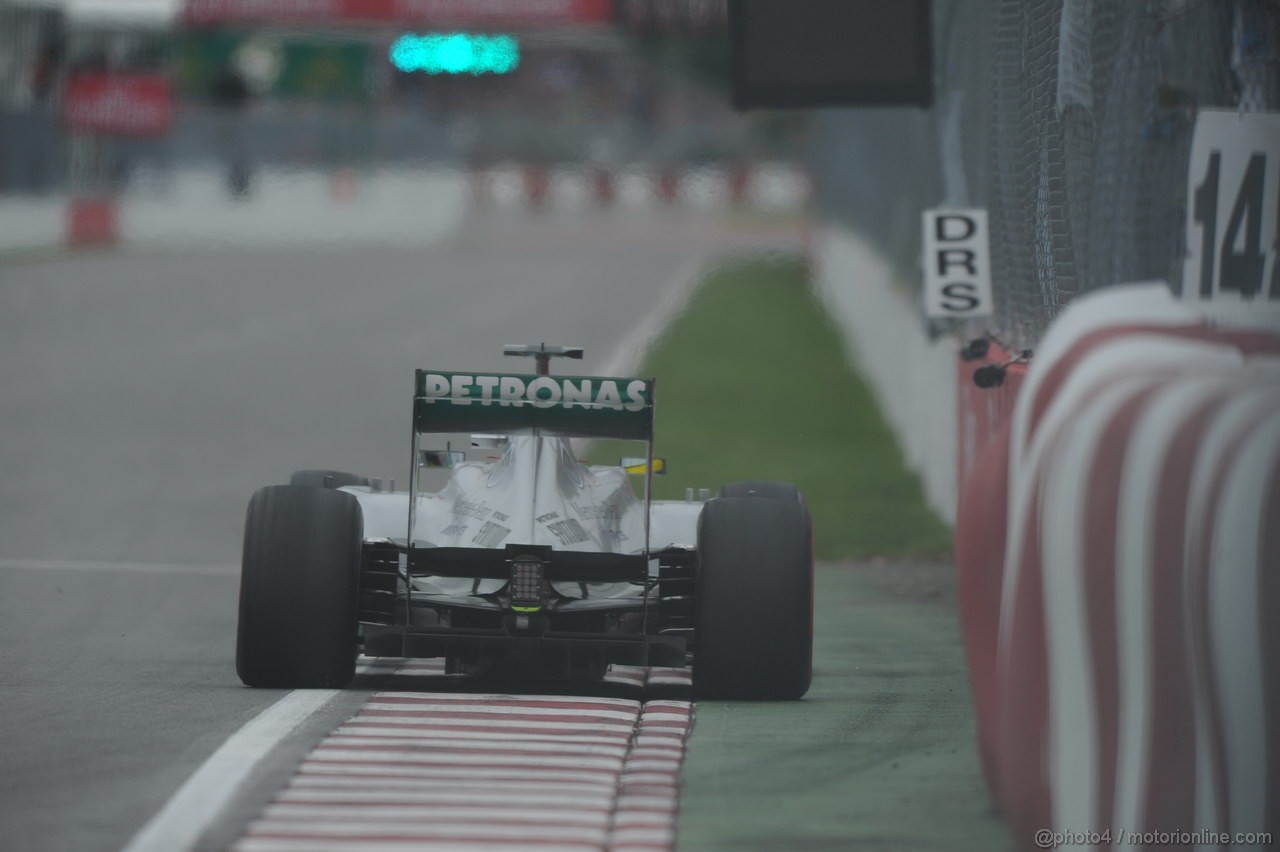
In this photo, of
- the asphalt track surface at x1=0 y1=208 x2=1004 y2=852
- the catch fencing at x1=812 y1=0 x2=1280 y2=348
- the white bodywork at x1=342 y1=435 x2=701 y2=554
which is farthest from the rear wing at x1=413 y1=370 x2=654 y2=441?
the catch fencing at x1=812 y1=0 x2=1280 y2=348

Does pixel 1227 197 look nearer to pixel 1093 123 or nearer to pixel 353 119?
pixel 1093 123

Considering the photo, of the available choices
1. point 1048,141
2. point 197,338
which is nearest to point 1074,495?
point 1048,141

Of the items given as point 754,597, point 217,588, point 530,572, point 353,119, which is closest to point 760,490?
point 754,597

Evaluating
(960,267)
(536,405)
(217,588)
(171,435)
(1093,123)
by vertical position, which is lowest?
(217,588)

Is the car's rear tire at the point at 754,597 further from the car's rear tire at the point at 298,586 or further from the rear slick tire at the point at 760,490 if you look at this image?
the car's rear tire at the point at 298,586

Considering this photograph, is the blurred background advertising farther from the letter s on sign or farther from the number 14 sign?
the number 14 sign

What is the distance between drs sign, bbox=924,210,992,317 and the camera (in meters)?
10.6

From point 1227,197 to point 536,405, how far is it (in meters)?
2.81

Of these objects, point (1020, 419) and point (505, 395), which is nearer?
point (1020, 419)

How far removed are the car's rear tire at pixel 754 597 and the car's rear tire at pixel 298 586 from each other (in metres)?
1.21

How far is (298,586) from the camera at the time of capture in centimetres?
742

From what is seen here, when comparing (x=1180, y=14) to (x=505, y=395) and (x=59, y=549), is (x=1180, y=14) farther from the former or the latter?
(x=59, y=549)

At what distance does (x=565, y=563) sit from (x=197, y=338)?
19915 millimetres

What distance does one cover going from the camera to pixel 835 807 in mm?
5895
